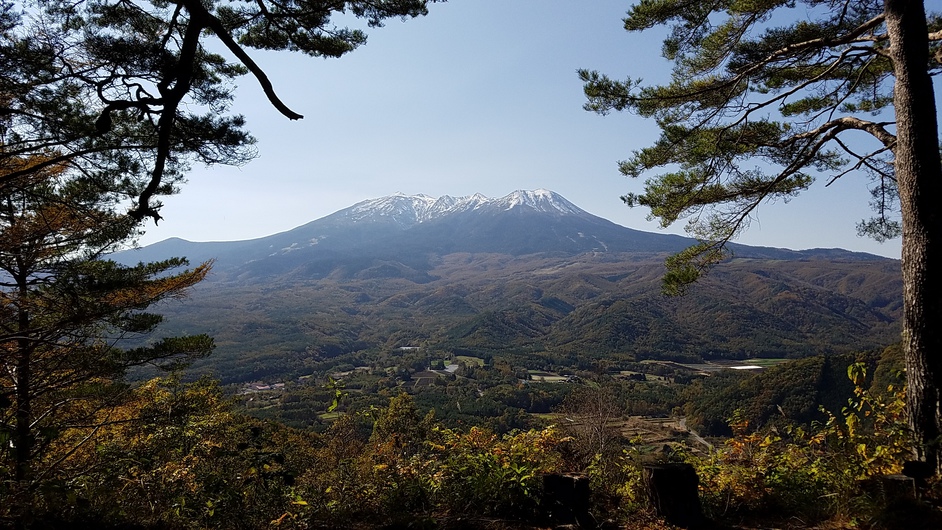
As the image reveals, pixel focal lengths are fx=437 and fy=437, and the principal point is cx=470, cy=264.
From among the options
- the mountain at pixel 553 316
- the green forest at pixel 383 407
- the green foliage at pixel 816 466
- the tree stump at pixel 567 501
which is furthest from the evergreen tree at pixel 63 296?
the mountain at pixel 553 316

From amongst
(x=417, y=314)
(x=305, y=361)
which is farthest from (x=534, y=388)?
(x=417, y=314)

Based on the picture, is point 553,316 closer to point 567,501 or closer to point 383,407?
point 383,407

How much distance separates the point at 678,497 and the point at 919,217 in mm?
2660

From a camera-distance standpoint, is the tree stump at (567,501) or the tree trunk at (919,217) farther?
the tree trunk at (919,217)

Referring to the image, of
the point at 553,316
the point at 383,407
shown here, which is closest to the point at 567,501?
the point at 383,407

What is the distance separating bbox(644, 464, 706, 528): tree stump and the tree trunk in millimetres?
1537

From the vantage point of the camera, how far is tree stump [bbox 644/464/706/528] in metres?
2.76

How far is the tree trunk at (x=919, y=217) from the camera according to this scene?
300 cm

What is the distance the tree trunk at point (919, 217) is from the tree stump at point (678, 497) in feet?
5.04

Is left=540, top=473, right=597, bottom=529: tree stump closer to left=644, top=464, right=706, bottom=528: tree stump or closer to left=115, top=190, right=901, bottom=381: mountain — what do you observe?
left=644, top=464, right=706, bottom=528: tree stump

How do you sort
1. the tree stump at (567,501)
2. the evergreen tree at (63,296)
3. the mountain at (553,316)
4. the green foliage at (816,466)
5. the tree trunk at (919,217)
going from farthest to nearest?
1. the mountain at (553,316)
2. the evergreen tree at (63,296)
3. the tree trunk at (919,217)
4. the green foliage at (816,466)
5. the tree stump at (567,501)

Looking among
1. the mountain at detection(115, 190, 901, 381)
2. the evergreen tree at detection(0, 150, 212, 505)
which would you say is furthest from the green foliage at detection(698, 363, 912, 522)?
the mountain at detection(115, 190, 901, 381)

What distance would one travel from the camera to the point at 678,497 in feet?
9.10

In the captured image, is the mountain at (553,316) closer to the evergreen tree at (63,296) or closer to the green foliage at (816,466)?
the evergreen tree at (63,296)
